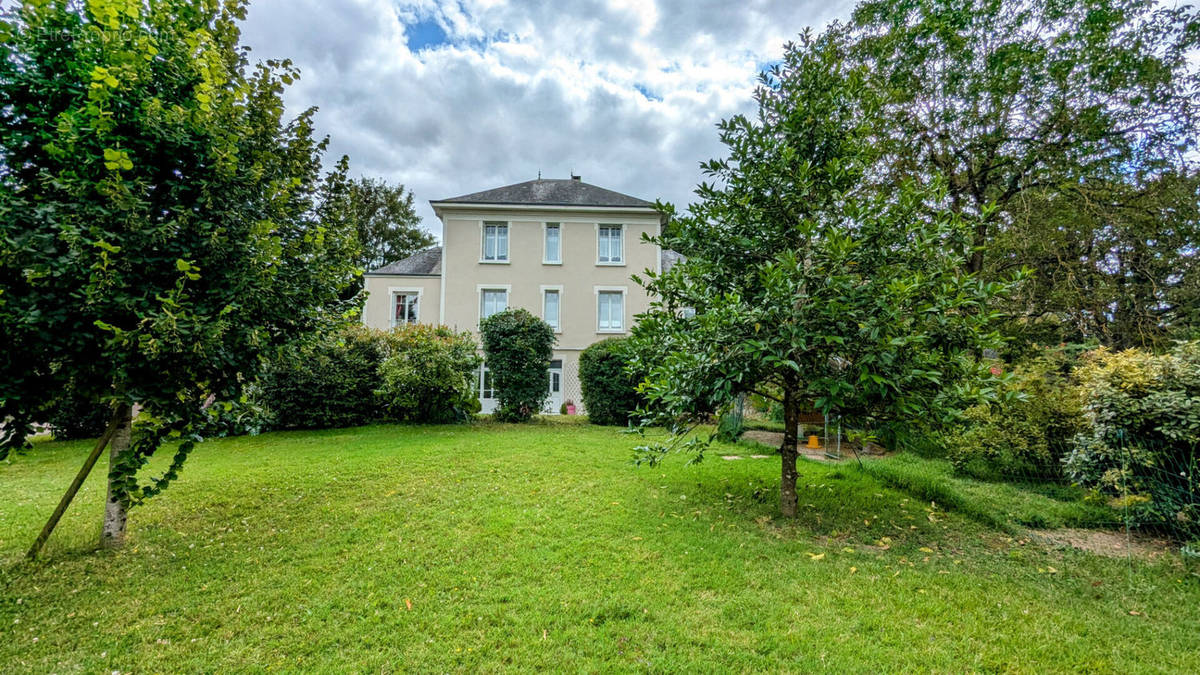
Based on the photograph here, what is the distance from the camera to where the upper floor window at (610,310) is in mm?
17719

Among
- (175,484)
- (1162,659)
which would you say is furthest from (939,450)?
(175,484)

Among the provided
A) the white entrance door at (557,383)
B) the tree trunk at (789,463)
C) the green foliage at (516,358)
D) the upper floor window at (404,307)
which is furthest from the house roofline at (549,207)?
the tree trunk at (789,463)

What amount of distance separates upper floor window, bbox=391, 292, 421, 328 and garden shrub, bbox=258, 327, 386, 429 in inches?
263

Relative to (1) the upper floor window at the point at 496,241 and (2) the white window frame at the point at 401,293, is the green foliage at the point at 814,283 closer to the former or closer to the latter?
(1) the upper floor window at the point at 496,241

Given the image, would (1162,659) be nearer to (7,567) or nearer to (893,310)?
(893,310)

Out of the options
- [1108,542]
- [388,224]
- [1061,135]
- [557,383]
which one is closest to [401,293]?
[557,383]

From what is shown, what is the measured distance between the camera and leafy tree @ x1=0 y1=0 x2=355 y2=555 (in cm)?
301

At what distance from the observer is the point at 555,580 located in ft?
10.8

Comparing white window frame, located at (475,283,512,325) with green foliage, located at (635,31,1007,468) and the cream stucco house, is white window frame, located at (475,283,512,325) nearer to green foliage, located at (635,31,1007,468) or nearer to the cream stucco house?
the cream stucco house

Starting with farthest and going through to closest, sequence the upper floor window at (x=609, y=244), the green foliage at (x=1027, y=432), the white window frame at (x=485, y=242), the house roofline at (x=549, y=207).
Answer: the upper floor window at (x=609, y=244), the white window frame at (x=485, y=242), the house roofline at (x=549, y=207), the green foliage at (x=1027, y=432)

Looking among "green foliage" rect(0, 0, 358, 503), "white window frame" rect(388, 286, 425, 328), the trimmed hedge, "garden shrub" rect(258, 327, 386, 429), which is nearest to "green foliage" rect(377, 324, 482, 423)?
the trimmed hedge

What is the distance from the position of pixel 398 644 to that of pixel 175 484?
209 inches

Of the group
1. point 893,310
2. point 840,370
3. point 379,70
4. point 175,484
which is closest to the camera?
point 893,310

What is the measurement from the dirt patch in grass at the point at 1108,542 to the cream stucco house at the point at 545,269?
1342 centimetres
